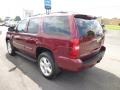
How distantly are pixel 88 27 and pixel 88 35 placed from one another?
260 millimetres

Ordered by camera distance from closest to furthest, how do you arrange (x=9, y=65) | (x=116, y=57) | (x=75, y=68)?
(x=75, y=68) < (x=9, y=65) < (x=116, y=57)

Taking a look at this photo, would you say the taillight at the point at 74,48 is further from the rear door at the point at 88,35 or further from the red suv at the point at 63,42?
the rear door at the point at 88,35

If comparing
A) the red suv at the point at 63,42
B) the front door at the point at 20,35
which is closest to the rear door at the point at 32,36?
the red suv at the point at 63,42

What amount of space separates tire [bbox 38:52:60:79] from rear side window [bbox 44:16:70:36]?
2.22ft

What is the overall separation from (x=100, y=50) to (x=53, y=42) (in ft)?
5.31

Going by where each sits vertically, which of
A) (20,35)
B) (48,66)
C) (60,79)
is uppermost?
(20,35)

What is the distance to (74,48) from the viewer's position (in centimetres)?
386

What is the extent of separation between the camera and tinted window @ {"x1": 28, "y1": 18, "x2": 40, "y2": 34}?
16.6 ft

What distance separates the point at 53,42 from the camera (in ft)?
14.1

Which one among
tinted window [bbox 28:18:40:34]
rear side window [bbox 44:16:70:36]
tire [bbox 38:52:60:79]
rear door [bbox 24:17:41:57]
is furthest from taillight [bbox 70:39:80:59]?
tinted window [bbox 28:18:40:34]

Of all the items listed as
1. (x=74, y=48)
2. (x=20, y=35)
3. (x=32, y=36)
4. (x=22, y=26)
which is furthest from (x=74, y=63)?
(x=22, y=26)

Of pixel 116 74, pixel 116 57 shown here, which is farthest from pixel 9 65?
pixel 116 57

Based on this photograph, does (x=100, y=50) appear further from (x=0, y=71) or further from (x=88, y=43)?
(x=0, y=71)

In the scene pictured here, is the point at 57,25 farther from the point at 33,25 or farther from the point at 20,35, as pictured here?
the point at 20,35
